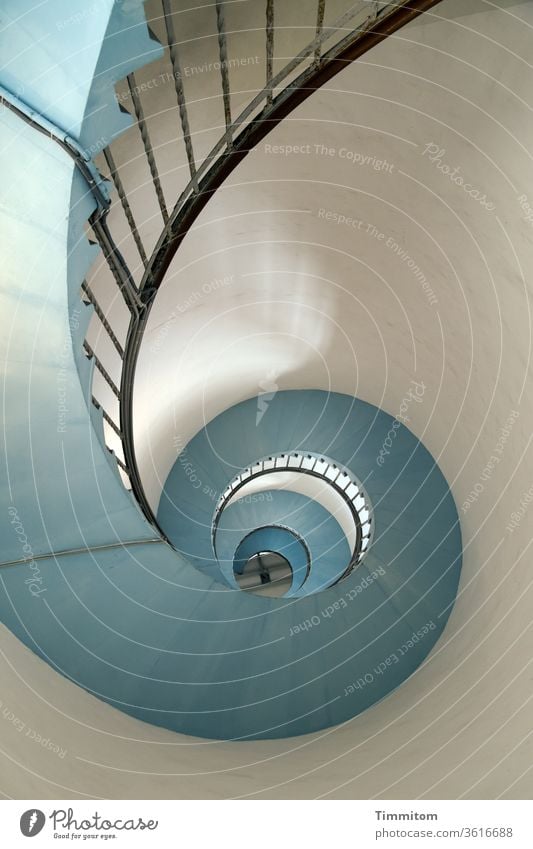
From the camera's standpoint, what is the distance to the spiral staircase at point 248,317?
2.96 m

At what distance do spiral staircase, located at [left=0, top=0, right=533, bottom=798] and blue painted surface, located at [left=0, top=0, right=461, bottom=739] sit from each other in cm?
1

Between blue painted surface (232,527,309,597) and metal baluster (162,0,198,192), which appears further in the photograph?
blue painted surface (232,527,309,597)

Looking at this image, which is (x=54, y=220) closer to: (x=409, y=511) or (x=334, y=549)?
(x=409, y=511)

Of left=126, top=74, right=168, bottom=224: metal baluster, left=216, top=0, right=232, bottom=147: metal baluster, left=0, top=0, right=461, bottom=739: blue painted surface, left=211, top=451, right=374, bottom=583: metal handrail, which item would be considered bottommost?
left=0, top=0, right=461, bottom=739: blue painted surface

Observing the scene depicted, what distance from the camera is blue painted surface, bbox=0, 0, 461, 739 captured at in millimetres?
2820

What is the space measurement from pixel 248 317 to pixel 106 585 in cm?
474

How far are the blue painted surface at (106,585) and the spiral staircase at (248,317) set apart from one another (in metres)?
0.01

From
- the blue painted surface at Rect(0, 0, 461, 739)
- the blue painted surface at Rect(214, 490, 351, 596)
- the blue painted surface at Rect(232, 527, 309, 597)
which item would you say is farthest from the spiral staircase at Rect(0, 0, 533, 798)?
the blue painted surface at Rect(232, 527, 309, 597)

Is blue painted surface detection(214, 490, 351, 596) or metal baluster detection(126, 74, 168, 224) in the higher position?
blue painted surface detection(214, 490, 351, 596)

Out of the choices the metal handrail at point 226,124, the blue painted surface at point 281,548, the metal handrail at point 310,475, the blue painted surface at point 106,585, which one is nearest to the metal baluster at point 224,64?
the metal handrail at point 226,124

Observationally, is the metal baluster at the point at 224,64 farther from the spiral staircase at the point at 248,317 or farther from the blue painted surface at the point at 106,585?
the blue painted surface at the point at 106,585

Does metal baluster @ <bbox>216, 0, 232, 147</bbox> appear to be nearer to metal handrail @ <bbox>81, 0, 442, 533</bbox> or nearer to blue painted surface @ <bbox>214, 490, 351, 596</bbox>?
metal handrail @ <bbox>81, 0, 442, 533</bbox>

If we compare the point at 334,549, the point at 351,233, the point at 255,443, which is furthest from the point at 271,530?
the point at 351,233

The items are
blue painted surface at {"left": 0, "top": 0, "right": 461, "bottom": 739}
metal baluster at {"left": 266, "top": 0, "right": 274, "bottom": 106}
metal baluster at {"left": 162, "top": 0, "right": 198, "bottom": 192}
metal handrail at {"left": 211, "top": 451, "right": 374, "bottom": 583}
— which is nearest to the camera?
blue painted surface at {"left": 0, "top": 0, "right": 461, "bottom": 739}
